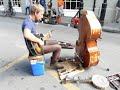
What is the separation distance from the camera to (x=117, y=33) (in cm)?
727

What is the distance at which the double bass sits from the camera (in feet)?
11.4

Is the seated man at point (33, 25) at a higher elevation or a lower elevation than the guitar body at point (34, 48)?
higher

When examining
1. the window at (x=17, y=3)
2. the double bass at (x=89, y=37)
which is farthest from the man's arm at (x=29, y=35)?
the window at (x=17, y=3)

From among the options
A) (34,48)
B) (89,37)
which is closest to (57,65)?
(34,48)

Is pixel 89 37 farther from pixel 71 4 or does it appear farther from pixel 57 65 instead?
pixel 71 4

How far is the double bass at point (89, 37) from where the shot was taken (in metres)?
3.49

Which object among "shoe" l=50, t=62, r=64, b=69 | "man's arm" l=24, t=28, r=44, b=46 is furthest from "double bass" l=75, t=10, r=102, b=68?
"man's arm" l=24, t=28, r=44, b=46

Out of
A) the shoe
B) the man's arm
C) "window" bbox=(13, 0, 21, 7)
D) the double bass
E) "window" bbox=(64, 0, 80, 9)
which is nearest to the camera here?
the man's arm

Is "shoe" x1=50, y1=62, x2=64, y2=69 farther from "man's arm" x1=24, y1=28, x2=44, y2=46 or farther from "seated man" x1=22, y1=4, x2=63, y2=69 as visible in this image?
"man's arm" x1=24, y1=28, x2=44, y2=46

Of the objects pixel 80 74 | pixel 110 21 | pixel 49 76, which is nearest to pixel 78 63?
pixel 80 74

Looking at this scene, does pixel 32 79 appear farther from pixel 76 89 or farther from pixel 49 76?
pixel 76 89

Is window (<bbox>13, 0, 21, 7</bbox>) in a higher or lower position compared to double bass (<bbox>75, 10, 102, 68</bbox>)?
higher

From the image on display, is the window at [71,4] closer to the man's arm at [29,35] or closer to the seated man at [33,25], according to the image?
the seated man at [33,25]

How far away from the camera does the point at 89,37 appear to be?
3514mm
